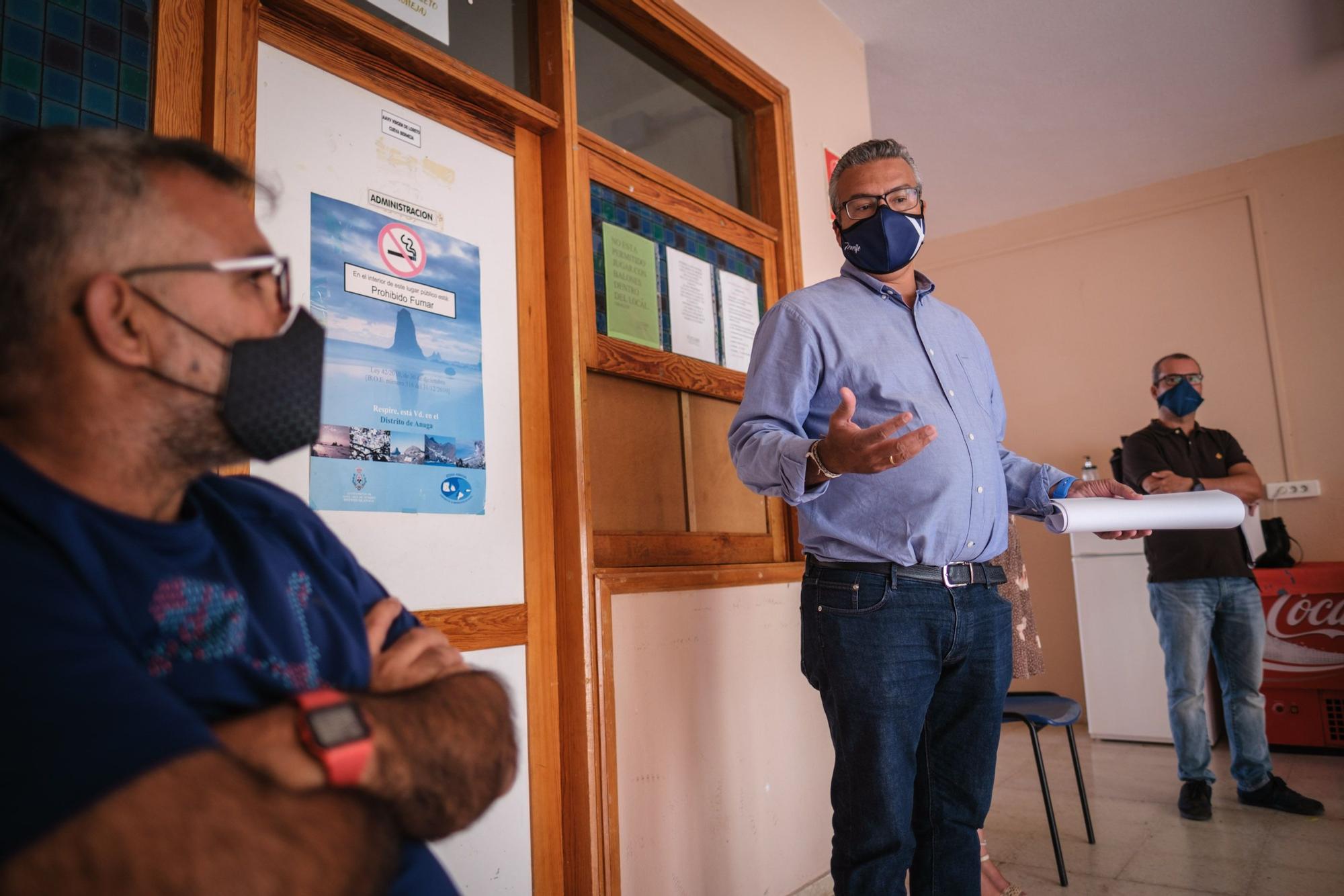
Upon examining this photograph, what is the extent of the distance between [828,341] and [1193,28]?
10.6 ft

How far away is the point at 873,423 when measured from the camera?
167cm

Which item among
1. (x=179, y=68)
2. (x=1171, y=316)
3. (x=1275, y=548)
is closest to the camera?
(x=179, y=68)

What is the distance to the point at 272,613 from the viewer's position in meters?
0.83

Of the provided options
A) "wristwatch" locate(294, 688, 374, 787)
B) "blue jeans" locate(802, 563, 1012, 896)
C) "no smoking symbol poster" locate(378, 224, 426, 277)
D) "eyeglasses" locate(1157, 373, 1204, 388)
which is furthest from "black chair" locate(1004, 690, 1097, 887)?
"wristwatch" locate(294, 688, 374, 787)

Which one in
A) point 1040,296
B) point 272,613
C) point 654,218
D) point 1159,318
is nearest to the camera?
point 272,613

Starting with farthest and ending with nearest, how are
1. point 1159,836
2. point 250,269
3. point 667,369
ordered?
1. point 1159,836
2. point 667,369
3. point 250,269

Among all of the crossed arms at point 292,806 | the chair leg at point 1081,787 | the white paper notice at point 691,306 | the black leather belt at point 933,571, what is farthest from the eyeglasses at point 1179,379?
the crossed arms at point 292,806

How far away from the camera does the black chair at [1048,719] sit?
2.62 meters

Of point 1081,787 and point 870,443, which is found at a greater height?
point 870,443

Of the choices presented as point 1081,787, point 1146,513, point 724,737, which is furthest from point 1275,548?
point 724,737

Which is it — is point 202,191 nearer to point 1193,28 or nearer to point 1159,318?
point 1193,28

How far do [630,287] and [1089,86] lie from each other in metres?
3.11

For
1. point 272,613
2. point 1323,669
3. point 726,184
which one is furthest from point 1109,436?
point 272,613

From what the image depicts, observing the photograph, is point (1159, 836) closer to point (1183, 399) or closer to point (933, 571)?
point (1183, 399)
